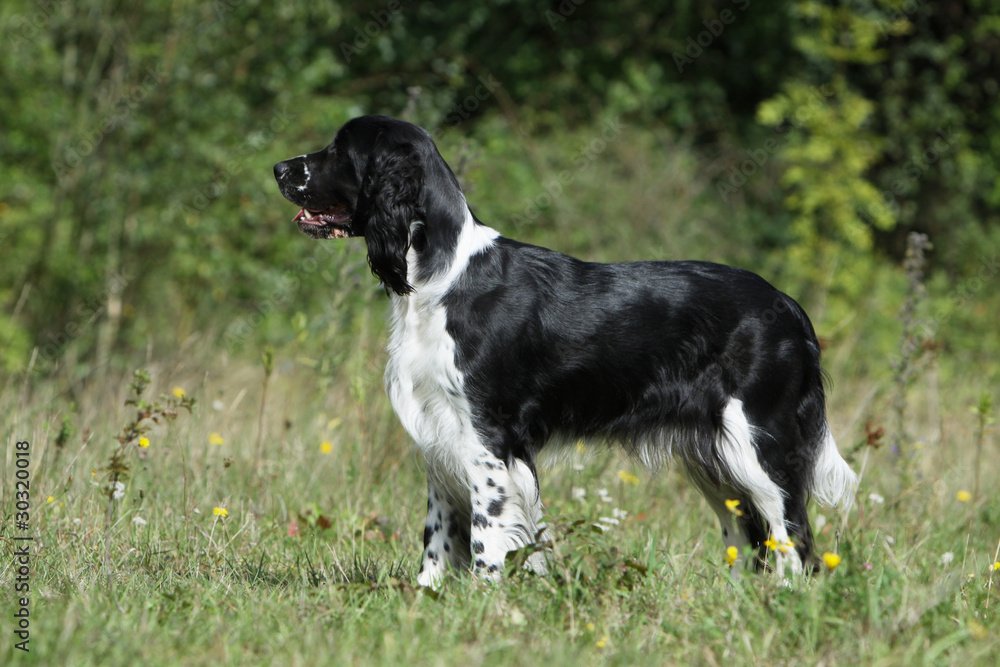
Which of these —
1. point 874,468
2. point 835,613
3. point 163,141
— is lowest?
point 874,468

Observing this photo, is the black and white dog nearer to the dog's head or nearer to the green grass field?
the dog's head

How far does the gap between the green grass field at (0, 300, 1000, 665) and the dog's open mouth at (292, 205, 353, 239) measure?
3.14ft

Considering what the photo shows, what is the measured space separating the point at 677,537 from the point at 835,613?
1456 mm

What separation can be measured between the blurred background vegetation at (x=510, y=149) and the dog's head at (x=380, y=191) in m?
0.94

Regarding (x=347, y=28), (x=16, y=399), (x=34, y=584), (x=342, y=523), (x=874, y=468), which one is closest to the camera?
(x=34, y=584)

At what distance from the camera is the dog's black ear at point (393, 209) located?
3061mm

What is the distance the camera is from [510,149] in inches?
379

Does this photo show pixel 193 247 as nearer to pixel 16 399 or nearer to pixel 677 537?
pixel 16 399

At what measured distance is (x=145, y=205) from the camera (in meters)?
7.26

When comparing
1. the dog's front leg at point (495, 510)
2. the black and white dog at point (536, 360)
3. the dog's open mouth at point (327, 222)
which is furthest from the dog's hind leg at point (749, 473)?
the dog's open mouth at point (327, 222)

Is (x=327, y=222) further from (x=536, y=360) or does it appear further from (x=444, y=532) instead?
(x=444, y=532)

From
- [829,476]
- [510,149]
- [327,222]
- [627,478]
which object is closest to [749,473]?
[829,476]

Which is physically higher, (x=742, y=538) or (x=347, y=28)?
(x=347, y=28)

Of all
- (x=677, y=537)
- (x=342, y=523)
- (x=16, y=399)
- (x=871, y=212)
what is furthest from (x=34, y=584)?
(x=871, y=212)
